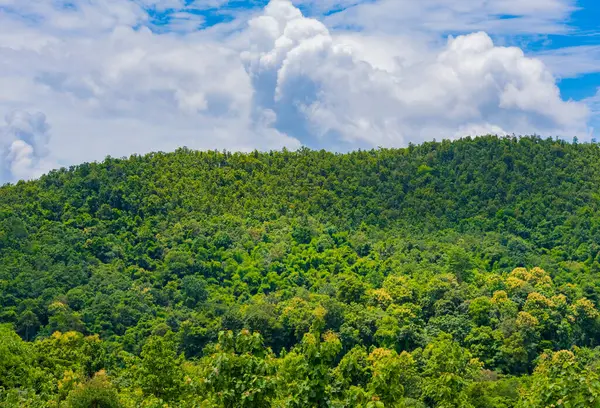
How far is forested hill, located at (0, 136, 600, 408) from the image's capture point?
1610 inches

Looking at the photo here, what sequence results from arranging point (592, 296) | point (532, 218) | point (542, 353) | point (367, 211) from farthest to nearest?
point (367, 211)
point (532, 218)
point (592, 296)
point (542, 353)

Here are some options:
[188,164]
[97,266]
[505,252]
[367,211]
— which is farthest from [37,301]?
[505,252]

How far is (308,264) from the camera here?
223 ft

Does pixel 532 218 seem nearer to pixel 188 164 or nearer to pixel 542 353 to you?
pixel 542 353

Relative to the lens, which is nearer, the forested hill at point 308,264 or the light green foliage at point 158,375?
the light green foliage at point 158,375

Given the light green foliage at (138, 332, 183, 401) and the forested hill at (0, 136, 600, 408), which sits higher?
the forested hill at (0, 136, 600, 408)

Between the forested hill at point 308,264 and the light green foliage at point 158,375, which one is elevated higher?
the forested hill at point 308,264

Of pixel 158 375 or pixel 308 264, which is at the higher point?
pixel 308 264

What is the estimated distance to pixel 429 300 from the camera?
5506 centimetres

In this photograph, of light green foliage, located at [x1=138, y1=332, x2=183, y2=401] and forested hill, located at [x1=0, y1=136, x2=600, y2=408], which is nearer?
light green foliage, located at [x1=138, y1=332, x2=183, y2=401]

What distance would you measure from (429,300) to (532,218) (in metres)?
24.9

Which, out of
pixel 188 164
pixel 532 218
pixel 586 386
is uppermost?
pixel 188 164

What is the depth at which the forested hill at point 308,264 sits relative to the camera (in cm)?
4091

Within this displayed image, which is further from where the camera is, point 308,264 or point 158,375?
point 308,264
